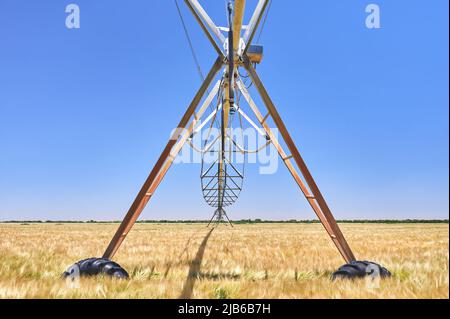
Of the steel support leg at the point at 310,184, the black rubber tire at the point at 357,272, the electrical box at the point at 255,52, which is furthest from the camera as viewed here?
the electrical box at the point at 255,52

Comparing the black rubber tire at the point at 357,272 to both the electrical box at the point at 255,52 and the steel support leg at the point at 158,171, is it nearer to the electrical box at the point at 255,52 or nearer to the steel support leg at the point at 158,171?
the steel support leg at the point at 158,171

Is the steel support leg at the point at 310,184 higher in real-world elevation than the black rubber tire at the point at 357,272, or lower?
higher

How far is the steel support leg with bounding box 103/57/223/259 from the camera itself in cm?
600

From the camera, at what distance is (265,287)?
455 centimetres

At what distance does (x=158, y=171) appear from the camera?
6.04 metres

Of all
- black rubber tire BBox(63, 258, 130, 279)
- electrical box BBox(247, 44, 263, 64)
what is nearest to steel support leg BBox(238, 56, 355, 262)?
electrical box BBox(247, 44, 263, 64)

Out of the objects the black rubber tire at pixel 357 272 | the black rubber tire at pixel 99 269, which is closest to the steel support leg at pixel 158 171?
the black rubber tire at pixel 99 269

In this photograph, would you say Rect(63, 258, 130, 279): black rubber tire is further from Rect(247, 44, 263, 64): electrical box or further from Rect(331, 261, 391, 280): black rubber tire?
Rect(247, 44, 263, 64): electrical box

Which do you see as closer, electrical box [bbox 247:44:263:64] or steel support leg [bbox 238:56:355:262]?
steel support leg [bbox 238:56:355:262]

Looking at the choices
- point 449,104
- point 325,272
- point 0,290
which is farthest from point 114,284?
point 449,104

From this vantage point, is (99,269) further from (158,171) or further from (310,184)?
(310,184)

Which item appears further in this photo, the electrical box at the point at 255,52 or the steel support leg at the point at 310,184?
the electrical box at the point at 255,52

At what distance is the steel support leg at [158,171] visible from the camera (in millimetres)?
6004
